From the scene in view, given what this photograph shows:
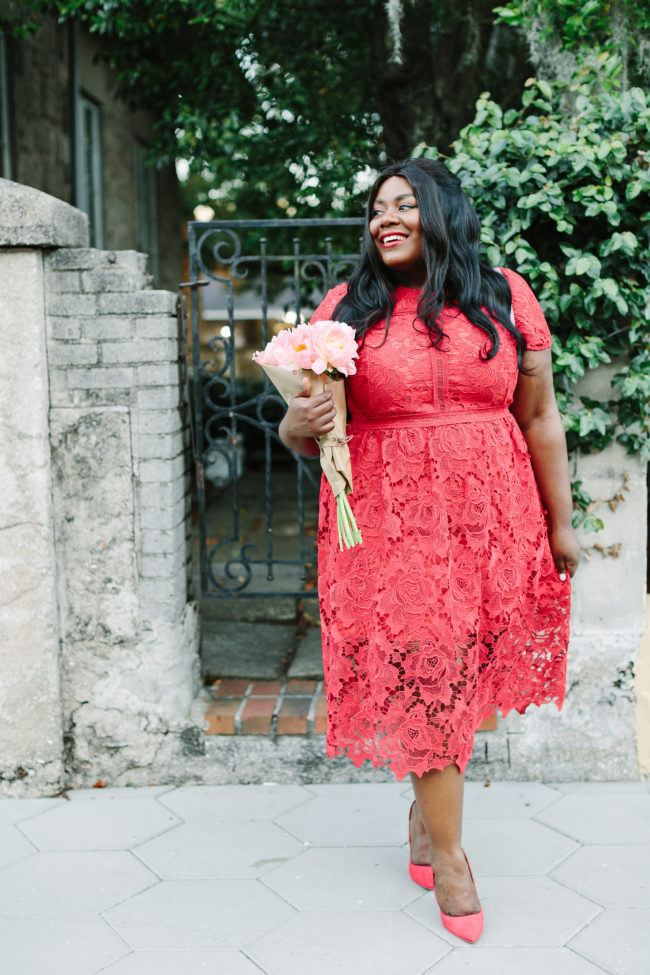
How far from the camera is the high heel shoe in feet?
7.98

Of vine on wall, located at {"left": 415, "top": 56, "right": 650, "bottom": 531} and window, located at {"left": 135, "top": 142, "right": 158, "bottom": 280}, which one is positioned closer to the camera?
vine on wall, located at {"left": 415, "top": 56, "right": 650, "bottom": 531}

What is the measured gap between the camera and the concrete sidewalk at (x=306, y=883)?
2385 mm

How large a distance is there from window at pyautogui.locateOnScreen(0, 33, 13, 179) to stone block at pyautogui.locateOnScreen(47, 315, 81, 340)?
12.6 feet

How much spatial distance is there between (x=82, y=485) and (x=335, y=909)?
5.43 feet

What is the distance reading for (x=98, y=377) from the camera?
3.30 m

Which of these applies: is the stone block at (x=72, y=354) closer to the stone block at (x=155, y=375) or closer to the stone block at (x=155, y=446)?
the stone block at (x=155, y=375)

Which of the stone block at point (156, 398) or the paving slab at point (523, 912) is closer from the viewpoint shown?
the paving slab at point (523, 912)

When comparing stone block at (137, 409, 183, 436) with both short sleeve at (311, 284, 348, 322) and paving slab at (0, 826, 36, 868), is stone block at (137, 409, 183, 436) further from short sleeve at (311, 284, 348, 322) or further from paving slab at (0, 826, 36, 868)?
paving slab at (0, 826, 36, 868)

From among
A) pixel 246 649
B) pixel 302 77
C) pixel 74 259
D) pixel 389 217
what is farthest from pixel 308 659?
pixel 302 77

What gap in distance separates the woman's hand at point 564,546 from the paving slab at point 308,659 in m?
1.25

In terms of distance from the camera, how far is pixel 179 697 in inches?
135

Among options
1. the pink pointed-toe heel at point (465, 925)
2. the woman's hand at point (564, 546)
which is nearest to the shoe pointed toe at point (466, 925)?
the pink pointed-toe heel at point (465, 925)

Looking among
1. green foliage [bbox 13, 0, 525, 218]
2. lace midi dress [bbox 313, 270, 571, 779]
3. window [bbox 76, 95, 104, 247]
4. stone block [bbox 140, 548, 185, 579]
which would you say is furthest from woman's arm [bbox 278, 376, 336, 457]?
window [bbox 76, 95, 104, 247]

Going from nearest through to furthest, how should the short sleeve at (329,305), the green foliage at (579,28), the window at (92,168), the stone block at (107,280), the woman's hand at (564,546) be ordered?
the short sleeve at (329,305), the woman's hand at (564,546), the stone block at (107,280), the green foliage at (579,28), the window at (92,168)
